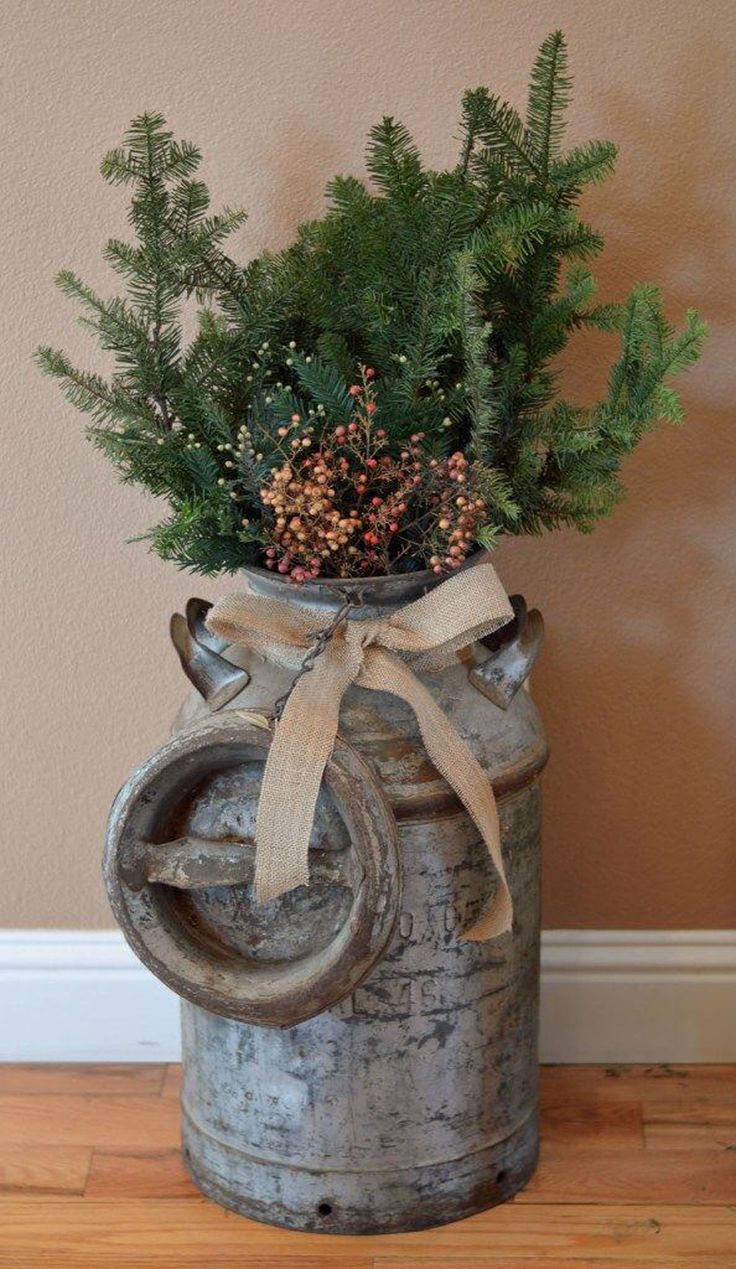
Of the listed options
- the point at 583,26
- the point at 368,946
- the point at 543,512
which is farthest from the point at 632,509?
the point at 368,946

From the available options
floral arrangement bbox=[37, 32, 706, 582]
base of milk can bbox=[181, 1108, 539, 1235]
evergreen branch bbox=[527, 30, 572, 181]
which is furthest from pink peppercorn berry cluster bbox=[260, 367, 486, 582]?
base of milk can bbox=[181, 1108, 539, 1235]

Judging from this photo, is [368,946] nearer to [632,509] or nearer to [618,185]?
[632,509]

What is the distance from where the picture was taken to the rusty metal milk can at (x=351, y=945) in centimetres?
155

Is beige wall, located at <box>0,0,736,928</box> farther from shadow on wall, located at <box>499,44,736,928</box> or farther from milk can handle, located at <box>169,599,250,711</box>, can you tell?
milk can handle, located at <box>169,599,250,711</box>

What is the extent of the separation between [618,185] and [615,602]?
0.50 meters

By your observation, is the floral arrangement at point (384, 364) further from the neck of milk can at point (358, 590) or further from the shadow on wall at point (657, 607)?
the shadow on wall at point (657, 607)

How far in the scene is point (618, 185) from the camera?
180cm

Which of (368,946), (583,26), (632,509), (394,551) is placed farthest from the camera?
(632,509)

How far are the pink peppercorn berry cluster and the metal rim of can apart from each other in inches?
7.4

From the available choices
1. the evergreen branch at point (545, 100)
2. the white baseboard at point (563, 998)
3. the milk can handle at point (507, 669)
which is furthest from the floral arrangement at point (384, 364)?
the white baseboard at point (563, 998)

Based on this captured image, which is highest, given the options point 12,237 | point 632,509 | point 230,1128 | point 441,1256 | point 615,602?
point 12,237

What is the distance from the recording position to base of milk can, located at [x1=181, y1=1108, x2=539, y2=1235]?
1.68 m

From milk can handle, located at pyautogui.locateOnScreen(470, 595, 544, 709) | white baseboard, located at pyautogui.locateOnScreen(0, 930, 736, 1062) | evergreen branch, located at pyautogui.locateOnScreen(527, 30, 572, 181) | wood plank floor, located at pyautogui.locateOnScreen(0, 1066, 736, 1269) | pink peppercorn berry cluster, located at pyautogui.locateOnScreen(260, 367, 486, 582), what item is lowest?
wood plank floor, located at pyautogui.locateOnScreen(0, 1066, 736, 1269)

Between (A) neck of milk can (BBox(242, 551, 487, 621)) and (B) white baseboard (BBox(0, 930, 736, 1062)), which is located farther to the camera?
(B) white baseboard (BBox(0, 930, 736, 1062))
